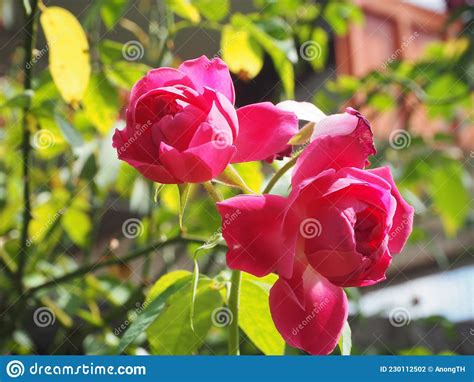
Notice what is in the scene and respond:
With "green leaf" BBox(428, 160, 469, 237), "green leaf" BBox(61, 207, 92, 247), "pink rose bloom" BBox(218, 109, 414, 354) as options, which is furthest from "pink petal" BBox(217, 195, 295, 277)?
"green leaf" BBox(428, 160, 469, 237)

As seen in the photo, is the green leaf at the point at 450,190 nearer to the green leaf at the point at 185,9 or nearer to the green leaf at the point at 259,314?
the green leaf at the point at 185,9

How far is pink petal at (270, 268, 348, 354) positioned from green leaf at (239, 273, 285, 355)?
5 cm

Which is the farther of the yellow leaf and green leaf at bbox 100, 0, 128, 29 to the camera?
green leaf at bbox 100, 0, 128, 29

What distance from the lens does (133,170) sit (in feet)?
3.07

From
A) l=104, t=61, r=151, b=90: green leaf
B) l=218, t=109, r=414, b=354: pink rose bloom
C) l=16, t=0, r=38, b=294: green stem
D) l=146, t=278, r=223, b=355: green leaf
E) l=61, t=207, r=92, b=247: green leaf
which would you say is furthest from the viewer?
l=61, t=207, r=92, b=247: green leaf

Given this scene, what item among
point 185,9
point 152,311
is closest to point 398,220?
point 152,311

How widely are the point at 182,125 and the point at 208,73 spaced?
5 centimetres

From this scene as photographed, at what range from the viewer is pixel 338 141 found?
417 millimetres

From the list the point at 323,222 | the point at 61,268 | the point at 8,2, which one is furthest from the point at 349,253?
the point at 8,2

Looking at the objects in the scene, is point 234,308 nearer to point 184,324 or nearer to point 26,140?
point 184,324

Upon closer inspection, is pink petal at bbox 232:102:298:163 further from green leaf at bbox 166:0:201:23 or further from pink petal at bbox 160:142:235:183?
green leaf at bbox 166:0:201:23

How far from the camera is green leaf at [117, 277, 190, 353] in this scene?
480 millimetres

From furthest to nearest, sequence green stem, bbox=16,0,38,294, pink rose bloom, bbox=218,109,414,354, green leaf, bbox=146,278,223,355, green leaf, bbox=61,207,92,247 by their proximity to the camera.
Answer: green leaf, bbox=61,207,92,247
green stem, bbox=16,0,38,294
green leaf, bbox=146,278,223,355
pink rose bloom, bbox=218,109,414,354

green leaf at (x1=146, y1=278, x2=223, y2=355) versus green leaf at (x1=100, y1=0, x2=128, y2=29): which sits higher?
green leaf at (x1=100, y1=0, x2=128, y2=29)
